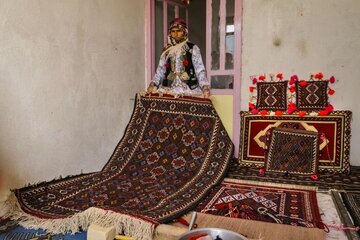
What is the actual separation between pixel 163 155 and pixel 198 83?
1.05m

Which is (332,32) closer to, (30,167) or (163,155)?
(163,155)

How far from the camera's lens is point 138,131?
3.49m

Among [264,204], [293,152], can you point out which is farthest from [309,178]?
[264,204]

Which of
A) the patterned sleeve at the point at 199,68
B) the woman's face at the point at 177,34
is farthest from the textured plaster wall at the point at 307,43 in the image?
the woman's face at the point at 177,34

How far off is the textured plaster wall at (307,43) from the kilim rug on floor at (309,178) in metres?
0.47

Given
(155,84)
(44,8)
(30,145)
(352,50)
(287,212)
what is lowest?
(287,212)

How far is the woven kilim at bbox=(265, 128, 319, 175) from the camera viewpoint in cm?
303

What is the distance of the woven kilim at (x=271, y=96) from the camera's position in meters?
3.47

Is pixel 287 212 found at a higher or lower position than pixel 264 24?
lower

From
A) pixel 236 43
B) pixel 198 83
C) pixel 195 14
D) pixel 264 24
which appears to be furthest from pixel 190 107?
pixel 195 14

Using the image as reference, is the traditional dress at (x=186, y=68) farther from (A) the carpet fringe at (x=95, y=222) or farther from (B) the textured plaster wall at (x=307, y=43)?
(A) the carpet fringe at (x=95, y=222)

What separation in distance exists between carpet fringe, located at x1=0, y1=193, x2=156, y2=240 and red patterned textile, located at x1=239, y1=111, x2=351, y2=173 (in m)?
1.89

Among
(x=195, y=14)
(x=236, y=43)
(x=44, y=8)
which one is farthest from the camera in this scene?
(x=195, y=14)

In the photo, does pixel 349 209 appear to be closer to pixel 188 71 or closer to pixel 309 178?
pixel 309 178
